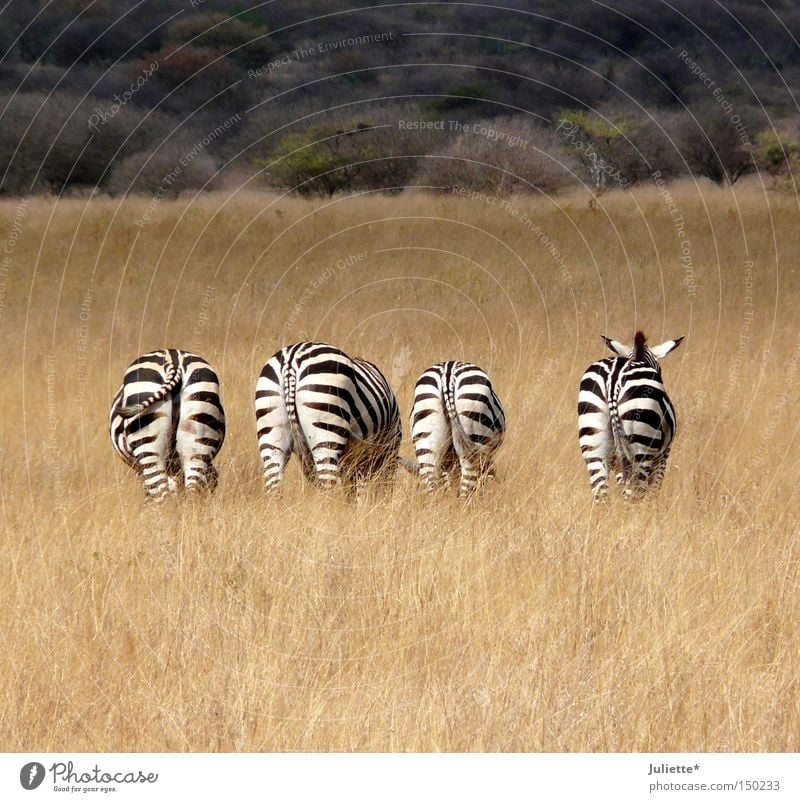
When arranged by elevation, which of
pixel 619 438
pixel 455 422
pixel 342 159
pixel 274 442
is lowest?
Answer: pixel 619 438

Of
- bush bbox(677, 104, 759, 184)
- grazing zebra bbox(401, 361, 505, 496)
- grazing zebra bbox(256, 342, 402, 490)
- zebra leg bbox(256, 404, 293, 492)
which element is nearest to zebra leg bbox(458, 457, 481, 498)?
grazing zebra bbox(401, 361, 505, 496)

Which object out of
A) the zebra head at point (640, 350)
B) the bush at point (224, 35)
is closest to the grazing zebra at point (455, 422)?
the zebra head at point (640, 350)

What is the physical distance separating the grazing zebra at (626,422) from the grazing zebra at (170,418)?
11.4ft

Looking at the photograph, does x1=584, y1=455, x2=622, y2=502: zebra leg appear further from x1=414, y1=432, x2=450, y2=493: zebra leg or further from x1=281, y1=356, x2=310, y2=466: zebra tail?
x1=281, y1=356, x2=310, y2=466: zebra tail

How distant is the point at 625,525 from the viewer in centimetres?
909

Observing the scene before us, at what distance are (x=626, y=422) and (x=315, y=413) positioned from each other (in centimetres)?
285

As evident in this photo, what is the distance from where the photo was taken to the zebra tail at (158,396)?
954 cm

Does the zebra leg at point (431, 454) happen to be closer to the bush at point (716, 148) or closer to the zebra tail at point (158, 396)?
the zebra tail at point (158, 396)

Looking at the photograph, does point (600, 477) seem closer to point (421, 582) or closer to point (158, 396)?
point (421, 582)

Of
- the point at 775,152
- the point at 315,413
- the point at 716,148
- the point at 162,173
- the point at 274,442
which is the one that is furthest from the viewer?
the point at 775,152

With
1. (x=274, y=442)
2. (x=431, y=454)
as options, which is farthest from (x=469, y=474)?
(x=274, y=442)

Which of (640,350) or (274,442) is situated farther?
(640,350)

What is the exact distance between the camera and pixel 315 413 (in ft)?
31.9

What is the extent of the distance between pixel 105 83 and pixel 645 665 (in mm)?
55783
